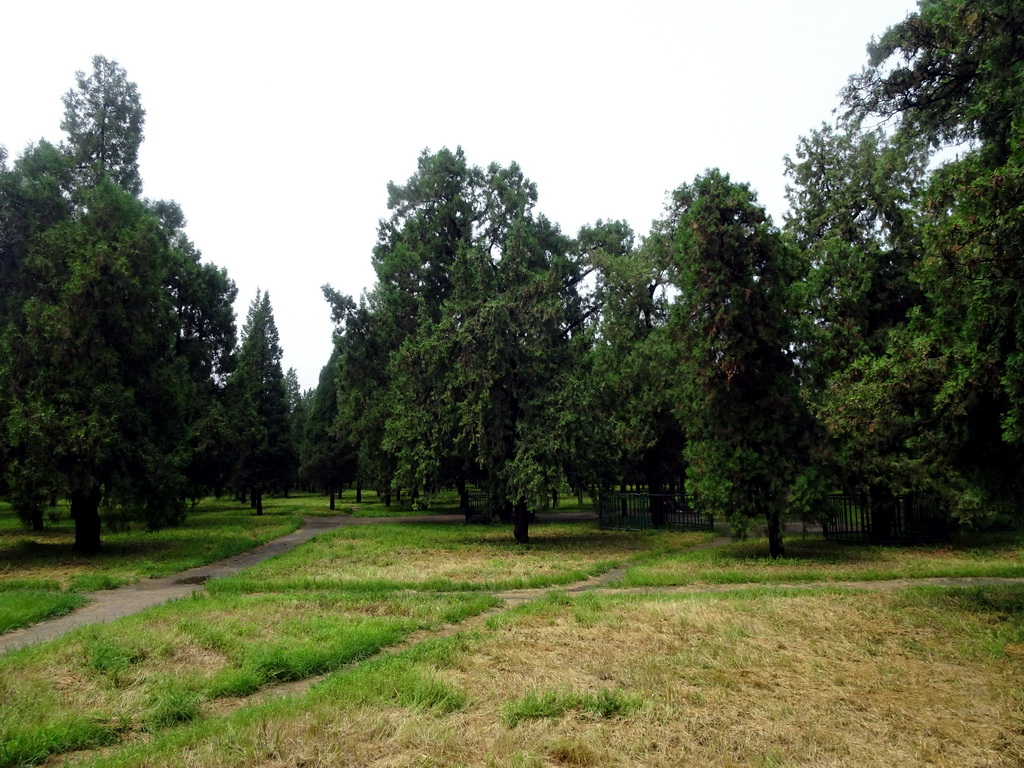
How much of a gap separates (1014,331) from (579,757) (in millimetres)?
7712

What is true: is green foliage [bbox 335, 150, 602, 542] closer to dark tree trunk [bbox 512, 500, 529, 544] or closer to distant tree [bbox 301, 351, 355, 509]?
dark tree trunk [bbox 512, 500, 529, 544]

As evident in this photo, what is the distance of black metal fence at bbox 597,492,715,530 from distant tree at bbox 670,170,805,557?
9340 mm

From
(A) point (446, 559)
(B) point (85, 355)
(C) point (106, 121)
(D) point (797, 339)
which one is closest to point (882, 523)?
(D) point (797, 339)

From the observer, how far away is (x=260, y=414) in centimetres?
4447

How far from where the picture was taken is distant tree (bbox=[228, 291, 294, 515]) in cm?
3631

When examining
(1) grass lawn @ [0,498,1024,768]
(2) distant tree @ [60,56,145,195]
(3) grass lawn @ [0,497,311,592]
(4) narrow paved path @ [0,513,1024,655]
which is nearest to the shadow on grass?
(4) narrow paved path @ [0,513,1024,655]

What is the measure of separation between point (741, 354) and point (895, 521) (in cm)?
968

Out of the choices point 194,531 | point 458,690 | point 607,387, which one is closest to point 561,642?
point 458,690

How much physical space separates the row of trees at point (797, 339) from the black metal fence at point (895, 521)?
6.64 feet

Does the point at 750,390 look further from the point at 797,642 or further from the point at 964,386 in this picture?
the point at 797,642

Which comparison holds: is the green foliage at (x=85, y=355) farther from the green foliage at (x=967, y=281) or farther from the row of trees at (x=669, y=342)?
the green foliage at (x=967, y=281)

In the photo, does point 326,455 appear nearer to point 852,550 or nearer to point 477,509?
point 477,509

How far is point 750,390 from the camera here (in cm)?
1814

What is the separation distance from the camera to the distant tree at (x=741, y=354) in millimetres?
17453
